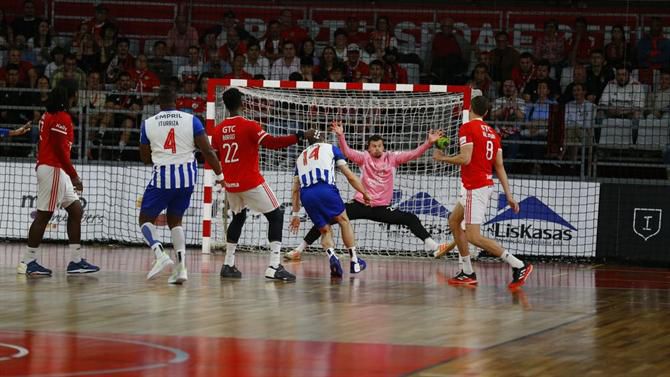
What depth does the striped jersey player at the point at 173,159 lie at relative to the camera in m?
13.9

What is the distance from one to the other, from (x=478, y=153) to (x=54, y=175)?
5111 millimetres

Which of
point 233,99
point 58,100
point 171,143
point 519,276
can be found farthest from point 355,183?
point 58,100

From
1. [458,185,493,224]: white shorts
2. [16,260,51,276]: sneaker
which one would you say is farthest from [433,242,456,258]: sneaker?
[16,260,51,276]: sneaker

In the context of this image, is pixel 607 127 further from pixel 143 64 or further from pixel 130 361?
pixel 130 361

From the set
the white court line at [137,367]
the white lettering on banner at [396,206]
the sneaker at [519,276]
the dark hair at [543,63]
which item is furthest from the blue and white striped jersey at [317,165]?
the dark hair at [543,63]

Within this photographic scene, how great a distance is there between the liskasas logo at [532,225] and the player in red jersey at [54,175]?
24.9 ft

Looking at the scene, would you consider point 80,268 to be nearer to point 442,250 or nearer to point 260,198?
point 260,198

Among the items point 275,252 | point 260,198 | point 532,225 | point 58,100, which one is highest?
point 58,100

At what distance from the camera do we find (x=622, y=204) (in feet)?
63.2

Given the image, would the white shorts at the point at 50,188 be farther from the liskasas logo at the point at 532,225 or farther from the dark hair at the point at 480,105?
the liskasas logo at the point at 532,225

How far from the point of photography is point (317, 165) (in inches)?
616

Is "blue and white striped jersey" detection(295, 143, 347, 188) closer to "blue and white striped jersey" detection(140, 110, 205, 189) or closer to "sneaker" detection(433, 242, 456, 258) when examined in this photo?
"blue and white striped jersey" detection(140, 110, 205, 189)

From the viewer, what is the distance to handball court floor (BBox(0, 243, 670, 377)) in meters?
8.60

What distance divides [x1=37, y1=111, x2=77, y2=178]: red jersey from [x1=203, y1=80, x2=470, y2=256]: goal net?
470 centimetres
